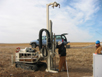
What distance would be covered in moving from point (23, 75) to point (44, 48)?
1.87m

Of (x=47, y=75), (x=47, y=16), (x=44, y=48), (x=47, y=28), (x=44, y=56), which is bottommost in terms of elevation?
(x=47, y=75)

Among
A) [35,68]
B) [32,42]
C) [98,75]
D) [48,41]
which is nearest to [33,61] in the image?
[35,68]

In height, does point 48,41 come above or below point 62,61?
above

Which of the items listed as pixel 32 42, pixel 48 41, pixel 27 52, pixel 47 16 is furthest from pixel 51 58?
pixel 32 42

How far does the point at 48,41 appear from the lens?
6758 mm

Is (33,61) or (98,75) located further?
(33,61)

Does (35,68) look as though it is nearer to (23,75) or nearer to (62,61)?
(23,75)

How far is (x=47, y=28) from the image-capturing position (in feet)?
23.3

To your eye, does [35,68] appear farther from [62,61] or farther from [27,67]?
[62,61]

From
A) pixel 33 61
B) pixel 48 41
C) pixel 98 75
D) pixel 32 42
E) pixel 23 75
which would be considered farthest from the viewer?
pixel 32 42

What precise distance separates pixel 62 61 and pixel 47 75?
1.30 meters

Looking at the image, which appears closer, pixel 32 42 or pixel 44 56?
pixel 44 56

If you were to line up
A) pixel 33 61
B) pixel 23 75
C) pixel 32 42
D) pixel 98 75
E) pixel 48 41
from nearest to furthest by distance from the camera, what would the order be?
pixel 98 75 → pixel 23 75 → pixel 48 41 → pixel 33 61 → pixel 32 42

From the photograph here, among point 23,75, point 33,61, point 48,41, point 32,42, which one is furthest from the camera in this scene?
point 32,42
